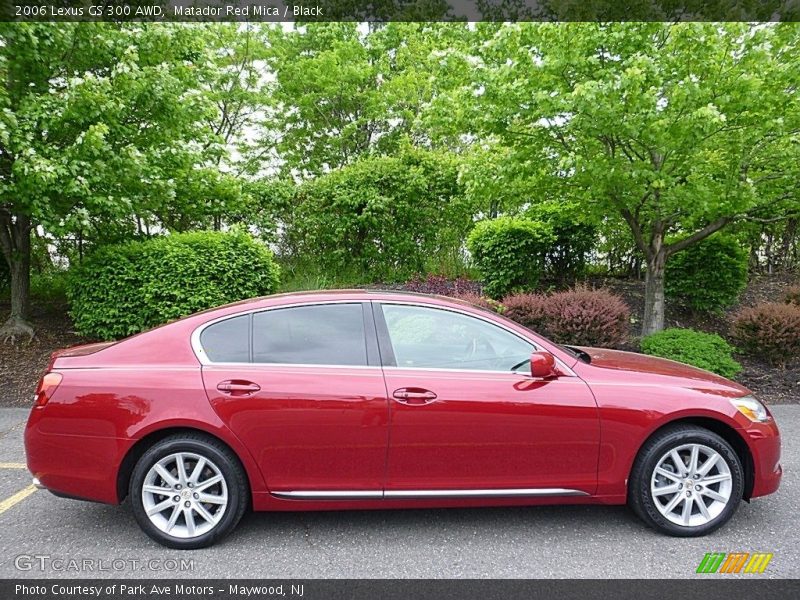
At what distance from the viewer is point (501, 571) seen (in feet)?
9.81

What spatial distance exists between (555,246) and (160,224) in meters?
6.82

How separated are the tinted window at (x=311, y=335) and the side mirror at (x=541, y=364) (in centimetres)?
101

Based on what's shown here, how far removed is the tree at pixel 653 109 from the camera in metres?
5.76

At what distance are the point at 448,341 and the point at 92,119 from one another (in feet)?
18.7

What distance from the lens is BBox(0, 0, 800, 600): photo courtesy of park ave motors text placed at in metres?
3.22

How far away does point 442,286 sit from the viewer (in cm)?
958

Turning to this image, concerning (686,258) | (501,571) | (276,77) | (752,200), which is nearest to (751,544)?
(501,571)

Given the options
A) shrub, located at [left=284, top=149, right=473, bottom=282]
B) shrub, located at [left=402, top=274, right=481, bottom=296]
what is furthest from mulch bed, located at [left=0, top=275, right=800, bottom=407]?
shrub, located at [left=284, top=149, right=473, bottom=282]

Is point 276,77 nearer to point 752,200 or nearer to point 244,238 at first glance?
point 244,238

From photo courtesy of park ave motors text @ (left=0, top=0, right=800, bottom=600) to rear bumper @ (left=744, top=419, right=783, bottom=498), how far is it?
20 mm

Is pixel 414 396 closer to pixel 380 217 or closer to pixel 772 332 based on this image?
pixel 772 332

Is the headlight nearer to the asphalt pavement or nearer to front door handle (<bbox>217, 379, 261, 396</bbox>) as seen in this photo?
the asphalt pavement

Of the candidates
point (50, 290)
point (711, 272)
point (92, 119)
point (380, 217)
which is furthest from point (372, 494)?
point (50, 290)

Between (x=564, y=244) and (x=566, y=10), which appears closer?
(x=566, y=10)
